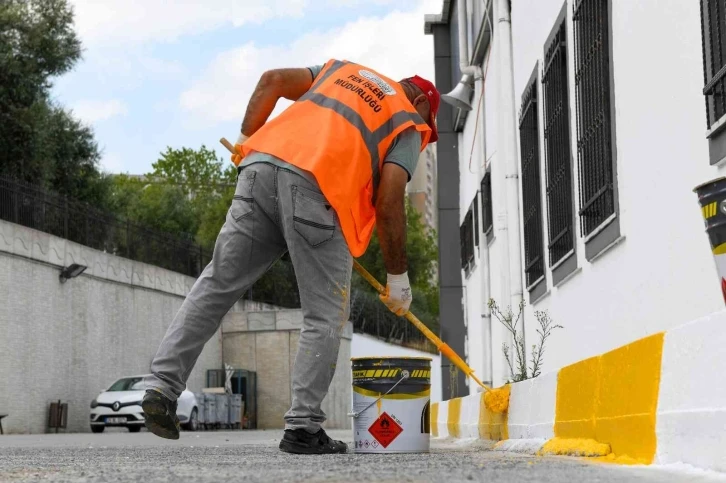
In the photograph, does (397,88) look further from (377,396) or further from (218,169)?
(218,169)

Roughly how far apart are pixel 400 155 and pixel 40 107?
29380 mm

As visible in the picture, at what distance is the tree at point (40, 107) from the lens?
32.8m

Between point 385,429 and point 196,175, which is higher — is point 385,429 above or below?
below

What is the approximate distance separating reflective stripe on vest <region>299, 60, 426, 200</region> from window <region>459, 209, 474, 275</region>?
475 inches

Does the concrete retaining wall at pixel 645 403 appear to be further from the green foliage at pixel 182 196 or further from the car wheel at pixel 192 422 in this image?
the green foliage at pixel 182 196

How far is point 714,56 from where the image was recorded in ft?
16.6

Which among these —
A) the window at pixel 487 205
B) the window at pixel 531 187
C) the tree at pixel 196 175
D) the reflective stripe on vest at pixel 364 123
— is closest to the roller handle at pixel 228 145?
the reflective stripe on vest at pixel 364 123

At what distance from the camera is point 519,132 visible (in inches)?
468

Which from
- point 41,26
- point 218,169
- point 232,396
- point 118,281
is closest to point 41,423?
point 118,281

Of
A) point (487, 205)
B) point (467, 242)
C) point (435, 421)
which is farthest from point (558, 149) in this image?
point (467, 242)

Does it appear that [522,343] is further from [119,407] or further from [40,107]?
[40,107]

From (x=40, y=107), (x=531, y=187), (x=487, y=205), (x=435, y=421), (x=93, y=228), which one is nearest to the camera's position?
(x=531, y=187)

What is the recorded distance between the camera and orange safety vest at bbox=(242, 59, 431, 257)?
5629 mm

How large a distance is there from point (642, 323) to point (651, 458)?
2663mm
